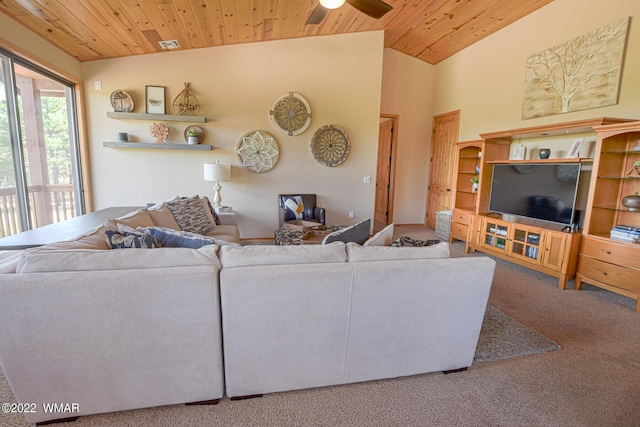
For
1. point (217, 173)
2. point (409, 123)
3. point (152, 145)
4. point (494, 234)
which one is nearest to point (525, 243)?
point (494, 234)

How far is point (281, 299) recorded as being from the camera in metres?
1.45

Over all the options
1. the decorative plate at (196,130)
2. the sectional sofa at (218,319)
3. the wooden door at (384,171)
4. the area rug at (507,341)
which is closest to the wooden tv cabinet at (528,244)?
the area rug at (507,341)

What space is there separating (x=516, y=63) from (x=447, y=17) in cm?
118

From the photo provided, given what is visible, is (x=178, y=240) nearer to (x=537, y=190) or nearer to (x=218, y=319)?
(x=218, y=319)

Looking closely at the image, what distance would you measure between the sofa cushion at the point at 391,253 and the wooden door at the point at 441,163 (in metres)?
4.41

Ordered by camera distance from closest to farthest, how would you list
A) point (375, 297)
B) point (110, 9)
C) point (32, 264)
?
point (32, 264) → point (375, 297) → point (110, 9)

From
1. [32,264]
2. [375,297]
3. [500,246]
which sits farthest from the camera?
[500,246]

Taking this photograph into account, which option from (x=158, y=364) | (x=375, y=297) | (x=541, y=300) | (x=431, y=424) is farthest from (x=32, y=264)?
(x=541, y=300)

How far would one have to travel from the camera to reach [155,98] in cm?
423

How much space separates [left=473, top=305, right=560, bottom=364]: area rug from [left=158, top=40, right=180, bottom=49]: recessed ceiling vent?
4769mm

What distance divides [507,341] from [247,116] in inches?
164

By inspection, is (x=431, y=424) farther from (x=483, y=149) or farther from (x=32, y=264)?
(x=483, y=149)

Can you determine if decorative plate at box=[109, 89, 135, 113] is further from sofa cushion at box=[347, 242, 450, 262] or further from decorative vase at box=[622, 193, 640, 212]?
decorative vase at box=[622, 193, 640, 212]

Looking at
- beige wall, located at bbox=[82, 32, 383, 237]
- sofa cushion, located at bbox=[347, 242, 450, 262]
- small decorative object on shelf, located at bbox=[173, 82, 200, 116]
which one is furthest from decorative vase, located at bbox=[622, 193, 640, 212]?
small decorative object on shelf, located at bbox=[173, 82, 200, 116]
